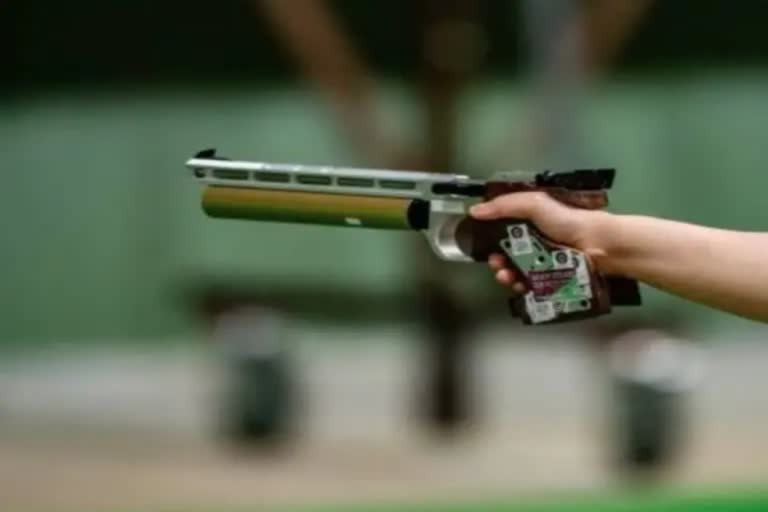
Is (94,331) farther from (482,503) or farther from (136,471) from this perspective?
(482,503)

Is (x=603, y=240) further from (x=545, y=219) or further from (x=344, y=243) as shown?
(x=344, y=243)

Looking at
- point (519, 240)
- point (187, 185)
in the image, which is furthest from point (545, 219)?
point (187, 185)

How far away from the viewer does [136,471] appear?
219cm

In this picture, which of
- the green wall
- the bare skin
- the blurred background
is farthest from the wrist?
the green wall

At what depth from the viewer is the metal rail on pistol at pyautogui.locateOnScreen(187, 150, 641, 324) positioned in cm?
74

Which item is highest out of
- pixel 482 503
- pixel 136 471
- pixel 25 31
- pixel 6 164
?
pixel 25 31

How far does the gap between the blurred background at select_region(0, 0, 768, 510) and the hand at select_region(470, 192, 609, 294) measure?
1.47 meters

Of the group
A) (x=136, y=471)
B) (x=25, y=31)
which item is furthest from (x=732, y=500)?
(x=25, y=31)

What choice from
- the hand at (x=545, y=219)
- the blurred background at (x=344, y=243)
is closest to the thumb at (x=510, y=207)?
the hand at (x=545, y=219)

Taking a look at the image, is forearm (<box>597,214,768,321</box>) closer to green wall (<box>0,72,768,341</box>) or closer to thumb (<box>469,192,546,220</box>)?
thumb (<box>469,192,546,220</box>)

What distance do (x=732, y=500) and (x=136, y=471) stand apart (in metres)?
1.04

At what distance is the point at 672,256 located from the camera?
751 millimetres

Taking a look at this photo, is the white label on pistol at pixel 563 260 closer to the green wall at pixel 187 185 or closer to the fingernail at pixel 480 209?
the fingernail at pixel 480 209

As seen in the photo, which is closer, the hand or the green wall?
the hand
